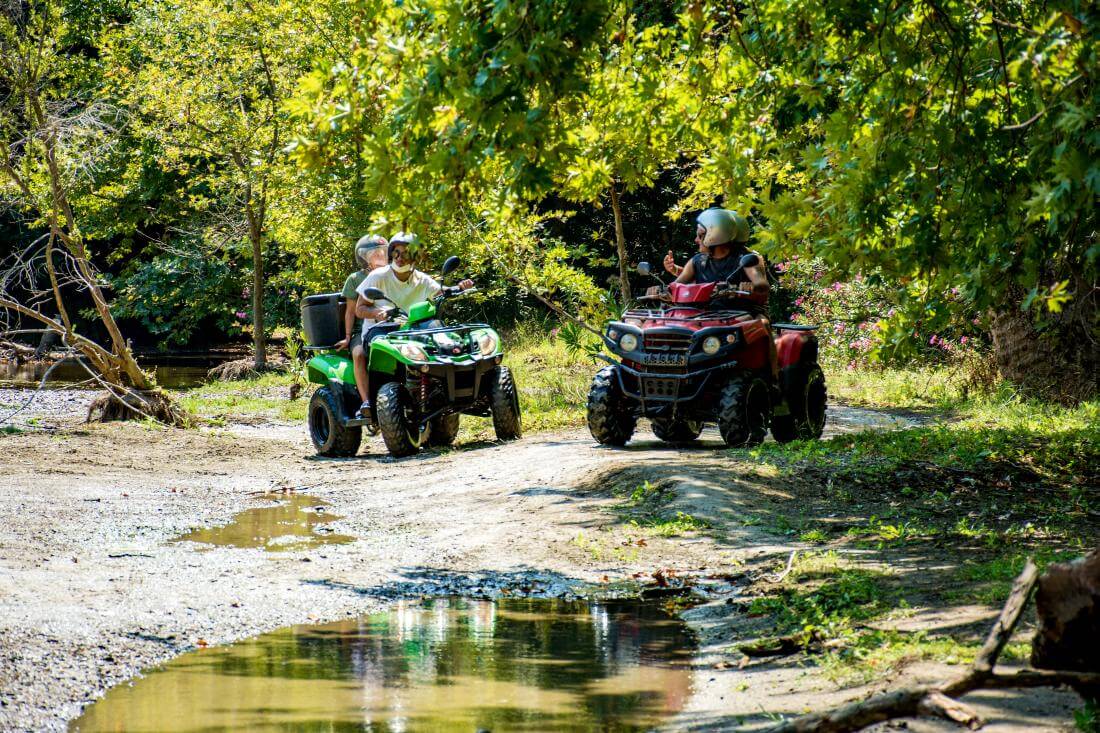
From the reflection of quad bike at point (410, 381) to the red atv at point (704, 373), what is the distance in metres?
1.44

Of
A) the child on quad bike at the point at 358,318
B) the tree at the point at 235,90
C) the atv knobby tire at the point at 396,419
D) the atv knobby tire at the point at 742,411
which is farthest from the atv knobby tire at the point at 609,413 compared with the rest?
the tree at the point at 235,90

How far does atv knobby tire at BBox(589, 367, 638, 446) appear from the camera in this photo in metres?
12.1

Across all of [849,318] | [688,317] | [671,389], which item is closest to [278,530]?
[671,389]

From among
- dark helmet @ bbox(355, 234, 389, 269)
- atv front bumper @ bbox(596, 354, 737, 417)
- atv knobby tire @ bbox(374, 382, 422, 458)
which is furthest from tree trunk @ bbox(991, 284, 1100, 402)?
dark helmet @ bbox(355, 234, 389, 269)

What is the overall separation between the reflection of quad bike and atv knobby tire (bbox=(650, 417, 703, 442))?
163 centimetres

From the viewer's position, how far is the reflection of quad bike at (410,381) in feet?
42.0

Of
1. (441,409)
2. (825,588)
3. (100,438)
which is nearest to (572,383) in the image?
(441,409)

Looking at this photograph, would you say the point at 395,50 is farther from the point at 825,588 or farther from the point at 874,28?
the point at 825,588

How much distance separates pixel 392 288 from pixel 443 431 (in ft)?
4.80

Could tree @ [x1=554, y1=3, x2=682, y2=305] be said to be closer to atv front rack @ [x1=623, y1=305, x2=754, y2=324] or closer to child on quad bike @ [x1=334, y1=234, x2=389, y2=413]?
atv front rack @ [x1=623, y1=305, x2=754, y2=324]

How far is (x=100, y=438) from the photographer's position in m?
14.0

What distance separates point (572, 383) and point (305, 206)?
7692 mm

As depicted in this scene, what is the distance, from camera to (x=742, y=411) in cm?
1144

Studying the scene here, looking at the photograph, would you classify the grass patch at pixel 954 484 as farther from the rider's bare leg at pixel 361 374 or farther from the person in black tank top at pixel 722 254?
the rider's bare leg at pixel 361 374
